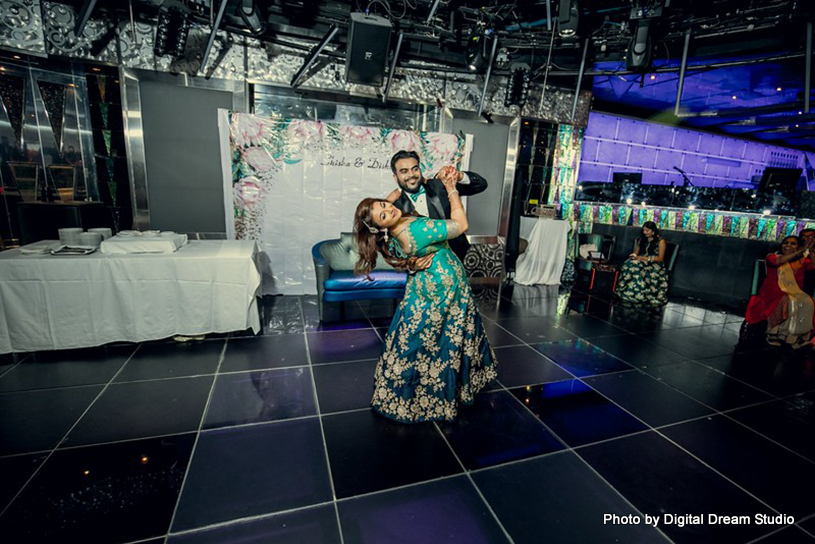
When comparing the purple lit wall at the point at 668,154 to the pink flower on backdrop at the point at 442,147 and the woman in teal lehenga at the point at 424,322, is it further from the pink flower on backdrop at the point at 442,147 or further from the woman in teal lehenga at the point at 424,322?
the woman in teal lehenga at the point at 424,322

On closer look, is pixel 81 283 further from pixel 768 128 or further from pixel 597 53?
pixel 768 128

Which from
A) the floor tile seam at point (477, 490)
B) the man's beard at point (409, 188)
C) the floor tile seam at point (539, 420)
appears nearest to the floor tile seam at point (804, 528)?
the floor tile seam at point (539, 420)

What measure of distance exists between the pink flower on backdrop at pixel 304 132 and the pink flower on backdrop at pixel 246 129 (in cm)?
35

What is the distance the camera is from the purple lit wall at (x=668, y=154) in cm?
836

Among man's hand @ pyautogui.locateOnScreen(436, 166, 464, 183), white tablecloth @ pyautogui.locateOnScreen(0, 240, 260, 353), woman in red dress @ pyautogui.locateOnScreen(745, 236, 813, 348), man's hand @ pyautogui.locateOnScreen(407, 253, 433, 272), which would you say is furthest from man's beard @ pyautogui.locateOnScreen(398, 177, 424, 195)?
woman in red dress @ pyautogui.locateOnScreen(745, 236, 813, 348)

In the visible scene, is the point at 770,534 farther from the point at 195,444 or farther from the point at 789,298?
the point at 789,298

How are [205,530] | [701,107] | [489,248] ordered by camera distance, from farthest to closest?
[701,107] → [489,248] → [205,530]

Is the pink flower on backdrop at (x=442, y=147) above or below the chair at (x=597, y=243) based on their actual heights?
above

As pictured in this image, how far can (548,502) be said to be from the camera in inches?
68.5

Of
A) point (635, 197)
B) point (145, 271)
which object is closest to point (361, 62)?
point (145, 271)

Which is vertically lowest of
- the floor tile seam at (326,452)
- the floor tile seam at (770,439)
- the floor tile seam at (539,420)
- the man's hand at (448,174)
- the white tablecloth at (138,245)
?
the floor tile seam at (326,452)

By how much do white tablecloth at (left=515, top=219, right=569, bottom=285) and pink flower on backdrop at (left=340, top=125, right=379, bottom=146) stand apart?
3093 millimetres

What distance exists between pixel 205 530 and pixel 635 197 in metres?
7.64

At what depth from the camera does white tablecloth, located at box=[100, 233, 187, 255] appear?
3.04 metres
